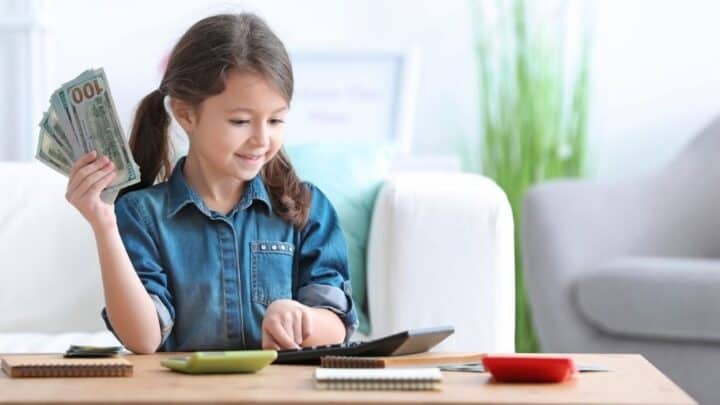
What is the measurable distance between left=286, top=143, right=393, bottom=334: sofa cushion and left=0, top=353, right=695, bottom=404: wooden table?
1045 millimetres

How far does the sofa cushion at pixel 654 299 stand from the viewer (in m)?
2.89

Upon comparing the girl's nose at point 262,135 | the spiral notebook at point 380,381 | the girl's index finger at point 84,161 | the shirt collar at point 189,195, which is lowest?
the spiral notebook at point 380,381

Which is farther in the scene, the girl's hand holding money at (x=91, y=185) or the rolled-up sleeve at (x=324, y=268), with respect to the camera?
the rolled-up sleeve at (x=324, y=268)

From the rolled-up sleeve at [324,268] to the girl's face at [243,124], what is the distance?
161 millimetres

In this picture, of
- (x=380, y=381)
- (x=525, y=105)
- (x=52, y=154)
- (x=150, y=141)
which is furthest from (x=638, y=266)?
(x=380, y=381)

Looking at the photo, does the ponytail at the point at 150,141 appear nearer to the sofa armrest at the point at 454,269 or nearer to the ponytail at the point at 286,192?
the ponytail at the point at 286,192

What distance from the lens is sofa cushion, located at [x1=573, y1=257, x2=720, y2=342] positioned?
9.49 ft

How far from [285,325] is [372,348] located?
17 cm

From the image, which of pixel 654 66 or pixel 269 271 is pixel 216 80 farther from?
pixel 654 66

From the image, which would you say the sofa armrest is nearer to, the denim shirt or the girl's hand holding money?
the denim shirt

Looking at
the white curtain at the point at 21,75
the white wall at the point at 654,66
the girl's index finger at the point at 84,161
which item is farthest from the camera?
the white wall at the point at 654,66

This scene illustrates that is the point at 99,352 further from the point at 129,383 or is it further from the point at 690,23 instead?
the point at 690,23

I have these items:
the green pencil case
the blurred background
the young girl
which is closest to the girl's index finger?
the young girl

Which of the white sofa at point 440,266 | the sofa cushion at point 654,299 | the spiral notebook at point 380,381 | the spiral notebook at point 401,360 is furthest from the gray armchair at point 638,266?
the spiral notebook at point 380,381
